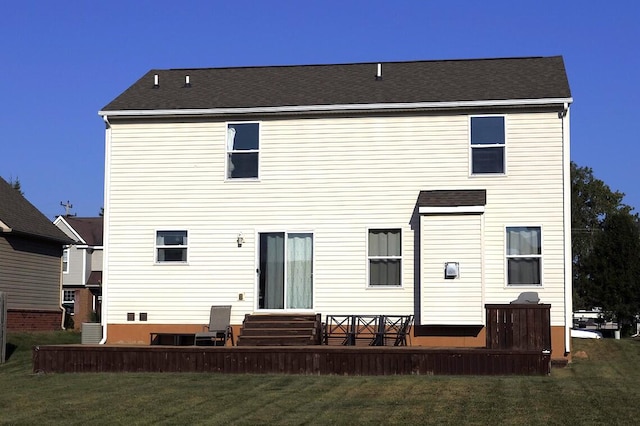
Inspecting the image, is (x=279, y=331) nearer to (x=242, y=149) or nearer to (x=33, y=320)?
(x=242, y=149)

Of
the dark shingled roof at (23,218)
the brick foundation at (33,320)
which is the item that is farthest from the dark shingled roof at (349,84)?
the brick foundation at (33,320)

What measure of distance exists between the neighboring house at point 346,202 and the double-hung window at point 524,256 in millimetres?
27

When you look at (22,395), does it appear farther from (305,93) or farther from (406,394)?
(305,93)

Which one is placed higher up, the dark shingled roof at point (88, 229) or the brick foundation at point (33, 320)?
the dark shingled roof at point (88, 229)

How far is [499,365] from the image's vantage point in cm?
1603

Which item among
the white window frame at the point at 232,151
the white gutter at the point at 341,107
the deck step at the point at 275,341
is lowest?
the deck step at the point at 275,341

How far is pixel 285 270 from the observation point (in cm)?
2073

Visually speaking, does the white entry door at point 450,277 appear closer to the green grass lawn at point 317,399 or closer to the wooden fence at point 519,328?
the wooden fence at point 519,328

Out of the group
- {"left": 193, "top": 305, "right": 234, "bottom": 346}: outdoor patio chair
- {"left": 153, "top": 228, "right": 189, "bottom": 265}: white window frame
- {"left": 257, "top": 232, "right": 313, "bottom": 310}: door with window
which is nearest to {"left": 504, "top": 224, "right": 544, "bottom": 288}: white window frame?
{"left": 257, "top": 232, "right": 313, "bottom": 310}: door with window

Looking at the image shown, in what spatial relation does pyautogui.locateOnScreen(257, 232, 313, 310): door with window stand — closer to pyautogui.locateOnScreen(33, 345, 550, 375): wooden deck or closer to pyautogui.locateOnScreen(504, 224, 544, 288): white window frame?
pyautogui.locateOnScreen(33, 345, 550, 375): wooden deck

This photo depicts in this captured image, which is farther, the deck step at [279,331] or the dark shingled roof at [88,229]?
the dark shingled roof at [88,229]

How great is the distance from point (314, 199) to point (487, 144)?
3.89m

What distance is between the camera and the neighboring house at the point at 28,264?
30.2 m

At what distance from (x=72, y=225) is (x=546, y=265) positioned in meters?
37.3
